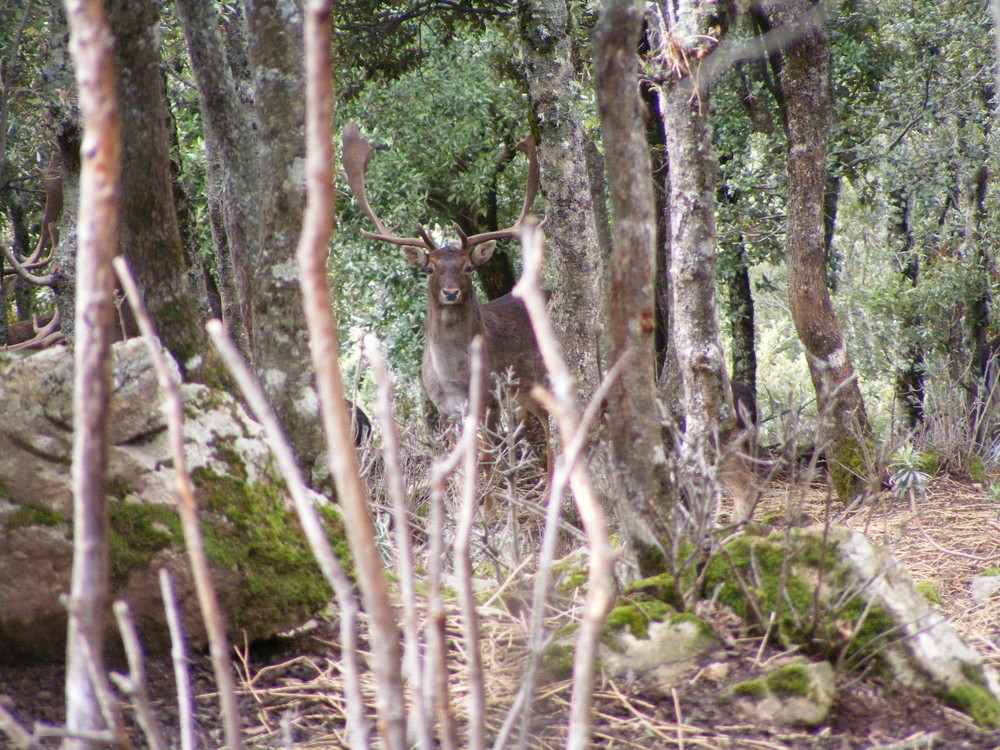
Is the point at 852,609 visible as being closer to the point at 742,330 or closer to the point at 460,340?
the point at 460,340

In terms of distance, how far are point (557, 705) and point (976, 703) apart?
42.5 inches

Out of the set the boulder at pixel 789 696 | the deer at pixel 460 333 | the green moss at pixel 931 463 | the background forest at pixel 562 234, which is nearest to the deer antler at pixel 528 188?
the deer at pixel 460 333

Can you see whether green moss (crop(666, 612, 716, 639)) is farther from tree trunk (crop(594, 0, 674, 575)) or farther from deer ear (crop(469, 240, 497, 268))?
deer ear (crop(469, 240, 497, 268))

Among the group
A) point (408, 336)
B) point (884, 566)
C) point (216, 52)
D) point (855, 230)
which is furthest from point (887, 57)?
point (855, 230)

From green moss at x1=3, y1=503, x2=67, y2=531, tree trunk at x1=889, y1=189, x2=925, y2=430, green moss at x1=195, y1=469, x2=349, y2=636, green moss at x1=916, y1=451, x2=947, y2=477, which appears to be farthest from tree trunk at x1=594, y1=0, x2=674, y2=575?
tree trunk at x1=889, y1=189, x2=925, y2=430

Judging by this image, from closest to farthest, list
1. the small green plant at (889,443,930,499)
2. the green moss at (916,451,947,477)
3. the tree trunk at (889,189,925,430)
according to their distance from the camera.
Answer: the small green plant at (889,443,930,499) < the green moss at (916,451,947,477) < the tree trunk at (889,189,925,430)

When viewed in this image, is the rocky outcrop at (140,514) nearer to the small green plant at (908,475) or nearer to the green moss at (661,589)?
the green moss at (661,589)

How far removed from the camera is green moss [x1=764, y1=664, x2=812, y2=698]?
2.53m

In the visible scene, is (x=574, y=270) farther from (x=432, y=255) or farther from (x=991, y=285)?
(x=991, y=285)

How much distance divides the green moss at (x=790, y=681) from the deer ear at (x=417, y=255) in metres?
6.83

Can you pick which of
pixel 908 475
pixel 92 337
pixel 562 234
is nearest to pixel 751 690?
pixel 92 337

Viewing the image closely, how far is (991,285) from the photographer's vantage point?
36.3 ft

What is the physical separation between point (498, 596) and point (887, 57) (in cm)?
980

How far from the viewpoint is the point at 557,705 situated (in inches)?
102
